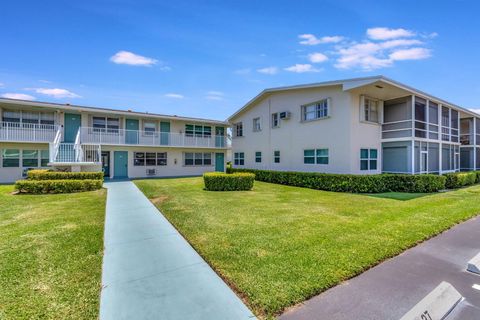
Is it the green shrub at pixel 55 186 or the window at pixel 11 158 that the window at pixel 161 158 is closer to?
the green shrub at pixel 55 186

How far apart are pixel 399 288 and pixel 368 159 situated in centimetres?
1265

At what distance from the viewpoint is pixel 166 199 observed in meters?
10.5

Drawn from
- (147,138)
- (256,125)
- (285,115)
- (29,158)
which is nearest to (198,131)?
(147,138)

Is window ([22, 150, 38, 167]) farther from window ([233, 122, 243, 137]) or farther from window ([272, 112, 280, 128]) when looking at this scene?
window ([272, 112, 280, 128])

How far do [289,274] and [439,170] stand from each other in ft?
58.8

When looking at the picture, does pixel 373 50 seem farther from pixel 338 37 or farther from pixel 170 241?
pixel 170 241

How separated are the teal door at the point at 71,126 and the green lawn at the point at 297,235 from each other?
13.3 m

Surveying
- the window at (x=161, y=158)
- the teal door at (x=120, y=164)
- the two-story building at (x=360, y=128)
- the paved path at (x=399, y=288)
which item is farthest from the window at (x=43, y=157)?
the paved path at (x=399, y=288)

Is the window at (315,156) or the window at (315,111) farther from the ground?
the window at (315,111)

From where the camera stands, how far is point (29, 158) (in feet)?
56.4

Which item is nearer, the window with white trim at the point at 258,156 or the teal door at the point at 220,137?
the window with white trim at the point at 258,156

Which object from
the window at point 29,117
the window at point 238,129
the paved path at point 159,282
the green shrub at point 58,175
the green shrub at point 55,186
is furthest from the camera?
the window at point 238,129

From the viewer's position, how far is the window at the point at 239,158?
24.1 m

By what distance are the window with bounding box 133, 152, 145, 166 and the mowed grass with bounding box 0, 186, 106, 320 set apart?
A: 1294cm
